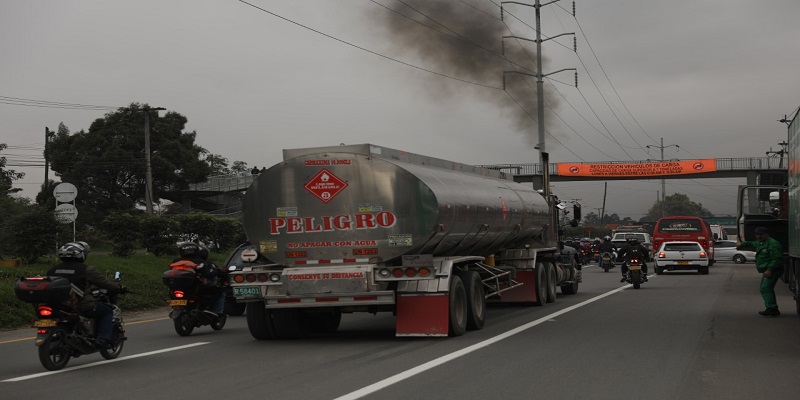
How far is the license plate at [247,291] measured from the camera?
14438 mm

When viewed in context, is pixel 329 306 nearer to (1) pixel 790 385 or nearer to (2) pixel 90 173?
(1) pixel 790 385

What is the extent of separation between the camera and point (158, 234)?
32.8 metres

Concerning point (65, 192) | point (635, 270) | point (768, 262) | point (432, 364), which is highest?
point (65, 192)

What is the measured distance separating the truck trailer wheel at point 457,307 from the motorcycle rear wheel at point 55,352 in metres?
5.54

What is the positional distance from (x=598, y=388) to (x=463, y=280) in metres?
6.20

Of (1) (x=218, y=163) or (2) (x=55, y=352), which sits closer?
(2) (x=55, y=352)

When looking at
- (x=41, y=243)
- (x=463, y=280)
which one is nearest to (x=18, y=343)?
(x=463, y=280)

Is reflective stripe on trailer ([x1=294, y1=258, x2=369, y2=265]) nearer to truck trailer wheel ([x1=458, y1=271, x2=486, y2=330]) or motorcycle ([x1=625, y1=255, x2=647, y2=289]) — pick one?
truck trailer wheel ([x1=458, y1=271, x2=486, y2=330])

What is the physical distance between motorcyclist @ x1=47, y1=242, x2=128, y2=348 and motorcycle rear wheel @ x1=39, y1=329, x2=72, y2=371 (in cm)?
48

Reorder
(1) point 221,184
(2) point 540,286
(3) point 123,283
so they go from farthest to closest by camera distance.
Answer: (1) point 221,184
(3) point 123,283
(2) point 540,286

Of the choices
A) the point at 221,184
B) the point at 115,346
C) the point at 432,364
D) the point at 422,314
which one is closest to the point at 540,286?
the point at 422,314

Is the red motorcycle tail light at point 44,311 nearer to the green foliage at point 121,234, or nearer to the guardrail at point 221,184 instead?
the green foliage at point 121,234

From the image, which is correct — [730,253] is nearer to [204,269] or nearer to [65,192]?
[65,192]

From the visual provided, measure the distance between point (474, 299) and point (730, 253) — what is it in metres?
48.0
